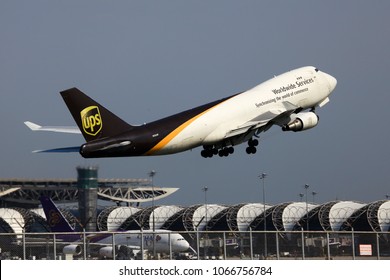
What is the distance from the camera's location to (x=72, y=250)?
5488 centimetres

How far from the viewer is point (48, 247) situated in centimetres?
5416

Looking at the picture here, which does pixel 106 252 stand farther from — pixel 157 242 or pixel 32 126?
pixel 32 126

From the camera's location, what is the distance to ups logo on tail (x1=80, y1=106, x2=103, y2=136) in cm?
8294

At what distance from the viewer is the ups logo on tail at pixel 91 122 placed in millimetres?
82938

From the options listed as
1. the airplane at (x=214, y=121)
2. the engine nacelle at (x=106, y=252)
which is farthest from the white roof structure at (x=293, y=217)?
the engine nacelle at (x=106, y=252)

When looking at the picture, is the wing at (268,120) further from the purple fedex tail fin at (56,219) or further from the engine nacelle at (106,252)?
the purple fedex tail fin at (56,219)

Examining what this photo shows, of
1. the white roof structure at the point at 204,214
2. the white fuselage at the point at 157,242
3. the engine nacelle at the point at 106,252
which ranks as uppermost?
the white roof structure at the point at 204,214

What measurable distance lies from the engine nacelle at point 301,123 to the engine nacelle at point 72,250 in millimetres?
39294

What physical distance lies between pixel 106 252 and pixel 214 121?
3357 centimetres

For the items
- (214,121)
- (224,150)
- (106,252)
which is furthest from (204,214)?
(106,252)

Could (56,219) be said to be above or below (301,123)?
below
